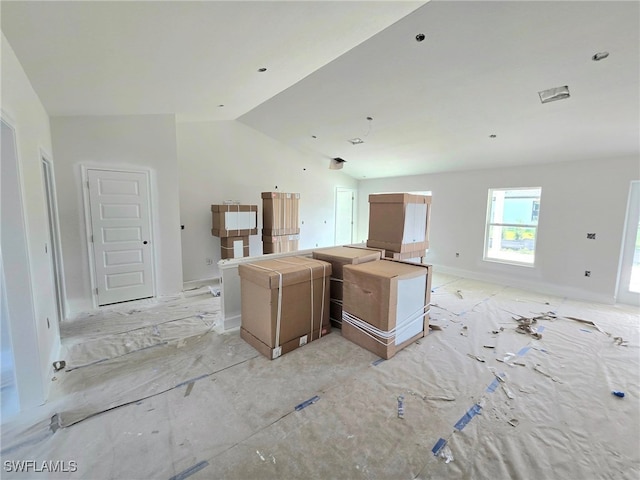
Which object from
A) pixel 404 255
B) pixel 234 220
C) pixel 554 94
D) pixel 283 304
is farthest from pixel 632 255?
pixel 234 220

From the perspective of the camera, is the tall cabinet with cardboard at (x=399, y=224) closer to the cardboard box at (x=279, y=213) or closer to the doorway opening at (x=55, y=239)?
the cardboard box at (x=279, y=213)

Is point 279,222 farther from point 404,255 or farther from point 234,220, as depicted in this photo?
point 404,255

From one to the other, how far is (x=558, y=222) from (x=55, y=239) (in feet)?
24.0

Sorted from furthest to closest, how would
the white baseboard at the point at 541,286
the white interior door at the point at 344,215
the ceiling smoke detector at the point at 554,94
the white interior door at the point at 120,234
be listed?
the white interior door at the point at 344,215 → the white baseboard at the point at 541,286 → the white interior door at the point at 120,234 → the ceiling smoke detector at the point at 554,94

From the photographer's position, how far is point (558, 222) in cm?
460

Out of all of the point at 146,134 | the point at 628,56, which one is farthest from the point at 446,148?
the point at 146,134

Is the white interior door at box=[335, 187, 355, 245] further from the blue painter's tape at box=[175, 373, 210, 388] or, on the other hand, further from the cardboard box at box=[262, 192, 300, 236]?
the blue painter's tape at box=[175, 373, 210, 388]

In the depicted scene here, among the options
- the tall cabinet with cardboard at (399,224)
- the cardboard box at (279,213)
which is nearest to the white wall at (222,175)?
the cardboard box at (279,213)

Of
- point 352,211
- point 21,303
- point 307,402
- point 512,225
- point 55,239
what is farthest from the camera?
point 352,211

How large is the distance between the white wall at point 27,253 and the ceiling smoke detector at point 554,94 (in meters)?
4.51

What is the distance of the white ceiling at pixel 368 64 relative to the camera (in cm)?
187

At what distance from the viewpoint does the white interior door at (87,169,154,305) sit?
143 inches

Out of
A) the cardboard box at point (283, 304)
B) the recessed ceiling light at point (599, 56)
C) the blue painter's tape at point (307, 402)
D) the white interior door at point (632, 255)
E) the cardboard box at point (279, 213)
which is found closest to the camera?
the blue painter's tape at point (307, 402)

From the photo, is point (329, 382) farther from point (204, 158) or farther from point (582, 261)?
point (582, 261)
